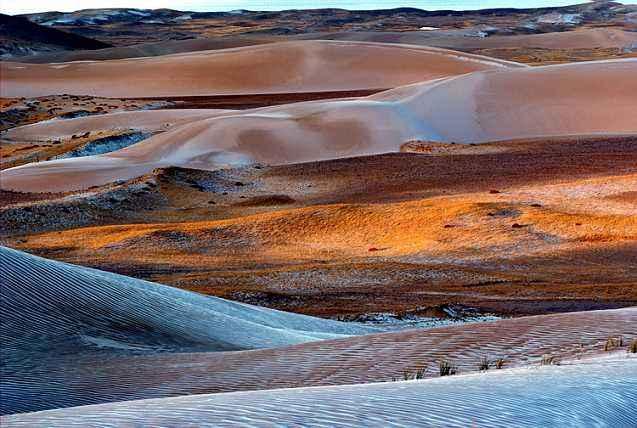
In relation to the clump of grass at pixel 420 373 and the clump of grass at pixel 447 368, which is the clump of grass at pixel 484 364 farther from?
the clump of grass at pixel 420 373

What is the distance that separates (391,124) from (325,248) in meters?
21.7

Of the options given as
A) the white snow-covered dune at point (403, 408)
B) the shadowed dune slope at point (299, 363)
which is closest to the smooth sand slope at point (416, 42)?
the shadowed dune slope at point (299, 363)

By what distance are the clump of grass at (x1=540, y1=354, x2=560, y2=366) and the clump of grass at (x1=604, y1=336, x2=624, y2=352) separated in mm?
489

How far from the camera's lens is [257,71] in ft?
257

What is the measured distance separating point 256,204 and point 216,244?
20.0 ft

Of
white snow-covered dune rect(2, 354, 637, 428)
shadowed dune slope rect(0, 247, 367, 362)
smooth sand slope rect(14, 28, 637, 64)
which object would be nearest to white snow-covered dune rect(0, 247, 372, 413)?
shadowed dune slope rect(0, 247, 367, 362)

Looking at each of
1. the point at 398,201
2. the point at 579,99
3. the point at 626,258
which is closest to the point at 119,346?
the point at 626,258

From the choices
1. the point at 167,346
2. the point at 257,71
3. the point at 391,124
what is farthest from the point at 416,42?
the point at 167,346

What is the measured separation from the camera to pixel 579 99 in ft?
162

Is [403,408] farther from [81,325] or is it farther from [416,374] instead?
[81,325]

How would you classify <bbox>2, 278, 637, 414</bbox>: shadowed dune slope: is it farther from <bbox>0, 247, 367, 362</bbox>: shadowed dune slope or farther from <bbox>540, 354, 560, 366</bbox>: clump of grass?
<bbox>0, 247, 367, 362</bbox>: shadowed dune slope

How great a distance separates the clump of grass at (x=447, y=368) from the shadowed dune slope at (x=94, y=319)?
3141 mm

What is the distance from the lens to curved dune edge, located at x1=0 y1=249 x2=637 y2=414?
699 centimetres

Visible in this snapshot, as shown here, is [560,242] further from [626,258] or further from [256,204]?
[256,204]
